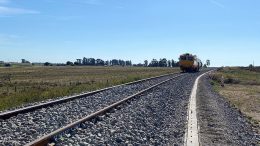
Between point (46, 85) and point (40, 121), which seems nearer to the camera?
point (40, 121)

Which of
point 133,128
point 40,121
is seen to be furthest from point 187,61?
point 40,121

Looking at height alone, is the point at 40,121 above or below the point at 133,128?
above

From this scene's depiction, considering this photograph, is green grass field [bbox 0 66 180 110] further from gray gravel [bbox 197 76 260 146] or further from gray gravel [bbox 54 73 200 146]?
gray gravel [bbox 197 76 260 146]

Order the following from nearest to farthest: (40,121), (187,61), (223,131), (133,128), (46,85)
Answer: (133,128)
(40,121)
(223,131)
(46,85)
(187,61)

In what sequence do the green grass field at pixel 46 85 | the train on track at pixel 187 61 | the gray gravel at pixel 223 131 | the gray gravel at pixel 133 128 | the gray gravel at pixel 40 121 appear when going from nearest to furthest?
the gray gravel at pixel 40 121 → the gray gravel at pixel 133 128 → the gray gravel at pixel 223 131 → the green grass field at pixel 46 85 → the train on track at pixel 187 61

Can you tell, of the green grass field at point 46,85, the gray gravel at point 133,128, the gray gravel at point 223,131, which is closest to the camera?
the gray gravel at point 133,128

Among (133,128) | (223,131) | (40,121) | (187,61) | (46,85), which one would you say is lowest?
(46,85)

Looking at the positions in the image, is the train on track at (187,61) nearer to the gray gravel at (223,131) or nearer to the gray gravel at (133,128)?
the gray gravel at (223,131)

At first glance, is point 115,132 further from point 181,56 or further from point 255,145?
point 181,56

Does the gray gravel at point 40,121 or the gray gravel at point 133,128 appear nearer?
the gray gravel at point 40,121

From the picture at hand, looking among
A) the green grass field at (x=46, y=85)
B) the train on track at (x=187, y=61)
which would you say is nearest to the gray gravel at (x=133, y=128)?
the green grass field at (x=46, y=85)

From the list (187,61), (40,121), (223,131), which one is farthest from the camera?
(187,61)

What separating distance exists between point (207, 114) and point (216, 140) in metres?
5.39

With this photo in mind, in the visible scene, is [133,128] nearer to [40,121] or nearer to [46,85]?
[40,121]
